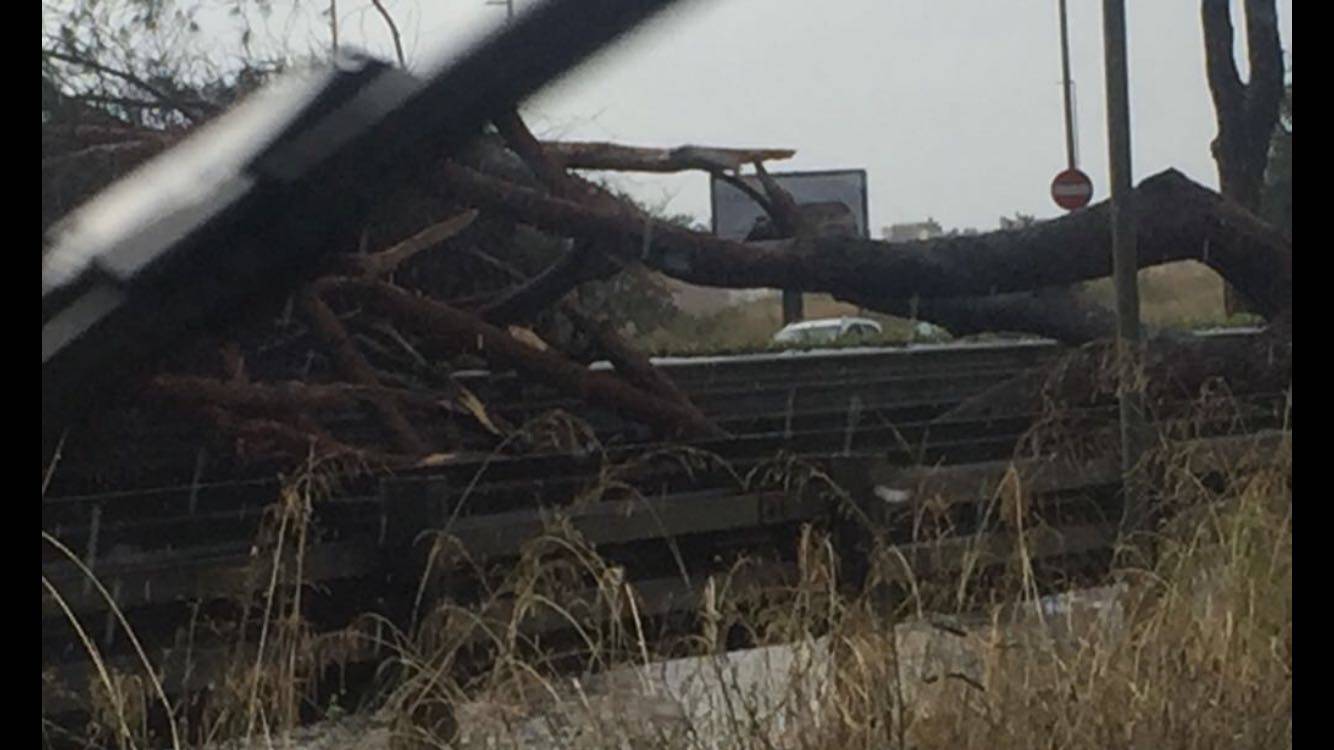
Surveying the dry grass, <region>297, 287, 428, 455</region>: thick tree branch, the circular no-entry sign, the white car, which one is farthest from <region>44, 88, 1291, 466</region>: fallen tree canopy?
the dry grass

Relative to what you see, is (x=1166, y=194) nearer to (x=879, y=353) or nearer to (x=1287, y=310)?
(x=1287, y=310)

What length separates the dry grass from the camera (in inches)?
187

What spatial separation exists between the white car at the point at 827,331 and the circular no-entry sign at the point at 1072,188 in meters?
1.25

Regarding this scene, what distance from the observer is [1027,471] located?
7.16 m

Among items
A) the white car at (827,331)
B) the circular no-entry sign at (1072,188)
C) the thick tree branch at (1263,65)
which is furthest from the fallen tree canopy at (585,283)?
the thick tree branch at (1263,65)

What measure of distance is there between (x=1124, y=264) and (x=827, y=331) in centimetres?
176

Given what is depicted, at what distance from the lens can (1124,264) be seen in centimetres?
825

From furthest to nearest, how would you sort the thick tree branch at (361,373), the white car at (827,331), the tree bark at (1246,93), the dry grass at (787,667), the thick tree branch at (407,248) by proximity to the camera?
the white car at (827,331) → the tree bark at (1246,93) → the thick tree branch at (361,373) → the thick tree branch at (407,248) → the dry grass at (787,667)

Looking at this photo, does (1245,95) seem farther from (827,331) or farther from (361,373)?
(361,373)

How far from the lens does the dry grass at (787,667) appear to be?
4738 millimetres

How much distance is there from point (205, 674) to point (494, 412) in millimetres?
2890

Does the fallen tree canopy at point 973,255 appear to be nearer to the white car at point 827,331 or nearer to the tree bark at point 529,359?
the white car at point 827,331

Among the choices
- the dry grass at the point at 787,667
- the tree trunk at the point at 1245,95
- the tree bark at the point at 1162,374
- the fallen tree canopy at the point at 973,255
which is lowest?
the dry grass at the point at 787,667
